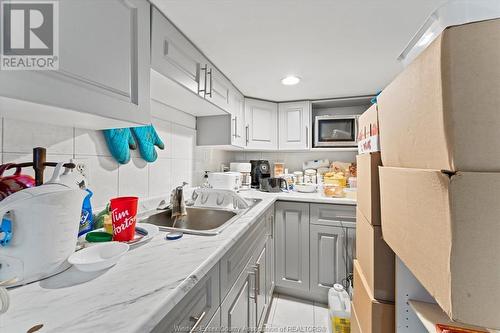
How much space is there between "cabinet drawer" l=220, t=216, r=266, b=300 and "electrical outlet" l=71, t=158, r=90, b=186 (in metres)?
0.75

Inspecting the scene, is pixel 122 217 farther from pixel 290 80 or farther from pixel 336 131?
pixel 336 131

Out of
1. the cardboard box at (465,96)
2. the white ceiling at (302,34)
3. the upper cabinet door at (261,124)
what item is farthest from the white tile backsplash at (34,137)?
the upper cabinet door at (261,124)

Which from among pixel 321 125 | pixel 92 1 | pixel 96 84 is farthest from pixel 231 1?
pixel 321 125

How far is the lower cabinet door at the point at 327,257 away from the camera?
167 cm

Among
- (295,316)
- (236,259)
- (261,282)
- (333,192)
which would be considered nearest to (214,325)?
(236,259)

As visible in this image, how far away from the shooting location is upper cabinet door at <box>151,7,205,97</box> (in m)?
0.90

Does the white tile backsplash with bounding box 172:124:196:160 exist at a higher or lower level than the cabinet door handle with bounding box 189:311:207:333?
higher

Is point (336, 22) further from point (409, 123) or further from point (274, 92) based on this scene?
point (274, 92)

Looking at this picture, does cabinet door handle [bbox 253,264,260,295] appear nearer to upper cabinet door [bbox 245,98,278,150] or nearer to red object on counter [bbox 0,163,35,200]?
red object on counter [bbox 0,163,35,200]

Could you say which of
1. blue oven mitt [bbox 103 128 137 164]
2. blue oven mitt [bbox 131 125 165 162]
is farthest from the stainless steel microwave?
blue oven mitt [bbox 103 128 137 164]

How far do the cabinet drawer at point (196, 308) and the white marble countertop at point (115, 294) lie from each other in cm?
6

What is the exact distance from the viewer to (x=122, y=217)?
701 mm

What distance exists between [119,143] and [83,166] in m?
0.19

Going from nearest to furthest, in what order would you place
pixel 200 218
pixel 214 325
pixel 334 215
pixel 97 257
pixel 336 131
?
1. pixel 97 257
2. pixel 214 325
3. pixel 200 218
4. pixel 334 215
5. pixel 336 131
